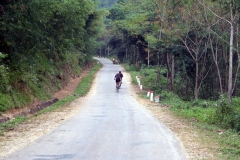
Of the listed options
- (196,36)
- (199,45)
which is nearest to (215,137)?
(196,36)

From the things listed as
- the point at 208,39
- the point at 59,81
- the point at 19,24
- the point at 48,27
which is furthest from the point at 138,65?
the point at 19,24

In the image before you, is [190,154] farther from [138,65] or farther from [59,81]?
[138,65]

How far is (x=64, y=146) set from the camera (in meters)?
10.1

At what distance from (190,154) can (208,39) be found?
19873 millimetres

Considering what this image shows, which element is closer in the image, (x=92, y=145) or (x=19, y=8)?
(x=92, y=145)

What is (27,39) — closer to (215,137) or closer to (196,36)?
(215,137)

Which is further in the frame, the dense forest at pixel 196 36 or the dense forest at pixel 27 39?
the dense forest at pixel 196 36

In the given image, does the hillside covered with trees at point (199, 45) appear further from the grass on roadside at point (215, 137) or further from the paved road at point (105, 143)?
the paved road at point (105, 143)

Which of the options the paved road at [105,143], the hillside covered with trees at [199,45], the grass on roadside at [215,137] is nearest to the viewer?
the paved road at [105,143]

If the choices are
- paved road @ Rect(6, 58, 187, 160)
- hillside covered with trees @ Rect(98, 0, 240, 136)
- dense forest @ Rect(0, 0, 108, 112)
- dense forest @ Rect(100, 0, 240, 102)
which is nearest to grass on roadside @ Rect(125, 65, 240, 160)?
hillside covered with trees @ Rect(98, 0, 240, 136)

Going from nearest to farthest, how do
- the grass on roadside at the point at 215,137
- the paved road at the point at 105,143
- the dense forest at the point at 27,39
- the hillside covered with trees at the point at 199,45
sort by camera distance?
the paved road at the point at 105,143 < the grass on roadside at the point at 215,137 < the dense forest at the point at 27,39 < the hillside covered with trees at the point at 199,45

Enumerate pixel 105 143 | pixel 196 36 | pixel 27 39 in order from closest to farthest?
pixel 105 143, pixel 27 39, pixel 196 36

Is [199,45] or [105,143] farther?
[199,45]

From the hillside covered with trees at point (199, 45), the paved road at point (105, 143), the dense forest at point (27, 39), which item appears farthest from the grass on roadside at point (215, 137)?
the dense forest at point (27, 39)
